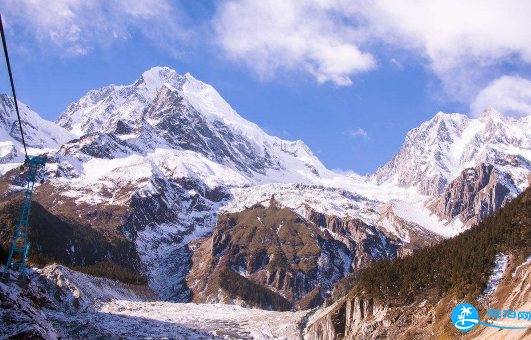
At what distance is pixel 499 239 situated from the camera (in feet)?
252

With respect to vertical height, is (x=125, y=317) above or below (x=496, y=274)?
below

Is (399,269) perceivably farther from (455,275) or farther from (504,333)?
(504,333)

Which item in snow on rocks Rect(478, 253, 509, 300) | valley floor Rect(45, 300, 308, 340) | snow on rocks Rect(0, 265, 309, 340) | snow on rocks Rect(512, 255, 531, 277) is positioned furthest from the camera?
snow on rocks Rect(0, 265, 309, 340)

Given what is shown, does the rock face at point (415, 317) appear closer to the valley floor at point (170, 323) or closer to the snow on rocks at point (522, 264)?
the snow on rocks at point (522, 264)

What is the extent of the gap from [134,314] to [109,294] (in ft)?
114

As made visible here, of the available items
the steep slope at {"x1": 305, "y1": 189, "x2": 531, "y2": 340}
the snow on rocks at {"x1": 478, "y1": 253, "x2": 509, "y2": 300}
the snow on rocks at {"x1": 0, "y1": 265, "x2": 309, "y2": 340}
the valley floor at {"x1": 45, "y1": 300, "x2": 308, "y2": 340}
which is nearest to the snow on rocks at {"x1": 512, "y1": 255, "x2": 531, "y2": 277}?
the steep slope at {"x1": 305, "y1": 189, "x2": 531, "y2": 340}

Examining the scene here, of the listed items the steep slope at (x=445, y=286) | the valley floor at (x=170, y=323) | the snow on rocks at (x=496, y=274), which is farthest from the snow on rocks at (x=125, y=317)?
the snow on rocks at (x=496, y=274)

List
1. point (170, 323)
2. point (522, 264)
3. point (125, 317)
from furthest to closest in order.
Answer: point (125, 317) → point (170, 323) → point (522, 264)

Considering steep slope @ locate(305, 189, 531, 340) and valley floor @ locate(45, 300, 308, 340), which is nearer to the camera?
steep slope @ locate(305, 189, 531, 340)

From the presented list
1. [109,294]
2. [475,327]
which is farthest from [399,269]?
[109,294]

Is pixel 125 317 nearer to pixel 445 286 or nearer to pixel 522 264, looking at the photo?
pixel 445 286

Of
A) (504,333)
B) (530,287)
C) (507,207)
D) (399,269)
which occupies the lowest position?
(504,333)

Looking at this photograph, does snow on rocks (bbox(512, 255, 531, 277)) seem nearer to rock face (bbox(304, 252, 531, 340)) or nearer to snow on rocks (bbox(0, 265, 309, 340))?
rock face (bbox(304, 252, 531, 340))

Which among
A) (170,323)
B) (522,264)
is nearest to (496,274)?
(522,264)
